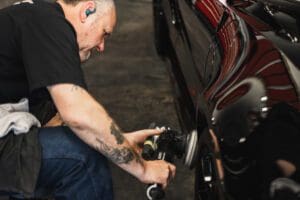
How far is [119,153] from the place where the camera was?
1372mm

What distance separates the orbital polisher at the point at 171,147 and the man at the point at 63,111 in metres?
0.03

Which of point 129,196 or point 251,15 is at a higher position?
point 251,15

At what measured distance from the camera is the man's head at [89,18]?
1440 mm

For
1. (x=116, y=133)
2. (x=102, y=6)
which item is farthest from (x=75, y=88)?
(x=102, y=6)

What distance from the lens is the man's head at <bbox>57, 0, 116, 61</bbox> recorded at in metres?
1.44

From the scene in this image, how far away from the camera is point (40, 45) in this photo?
133cm

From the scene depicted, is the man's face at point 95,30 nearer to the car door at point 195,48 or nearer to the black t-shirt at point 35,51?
the black t-shirt at point 35,51

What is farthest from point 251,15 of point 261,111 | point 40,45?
point 40,45

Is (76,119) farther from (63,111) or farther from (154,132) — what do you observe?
(154,132)

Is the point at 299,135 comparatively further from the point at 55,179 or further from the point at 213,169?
the point at 55,179

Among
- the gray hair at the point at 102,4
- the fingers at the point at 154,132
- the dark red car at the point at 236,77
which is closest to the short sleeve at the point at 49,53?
the gray hair at the point at 102,4

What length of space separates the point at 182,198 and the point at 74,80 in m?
1.00

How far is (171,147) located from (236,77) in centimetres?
27

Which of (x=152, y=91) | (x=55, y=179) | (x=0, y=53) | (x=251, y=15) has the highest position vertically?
(x=251, y=15)
